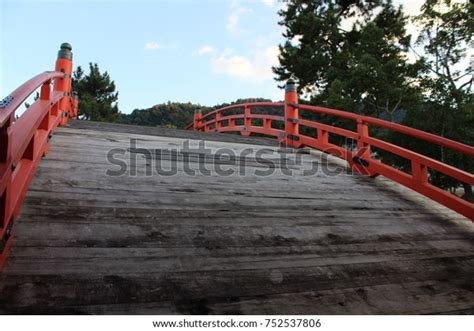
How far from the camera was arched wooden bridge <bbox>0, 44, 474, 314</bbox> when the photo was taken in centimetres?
161

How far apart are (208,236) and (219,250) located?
167mm

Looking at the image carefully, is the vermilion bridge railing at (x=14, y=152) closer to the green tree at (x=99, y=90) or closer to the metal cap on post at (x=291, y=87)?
the metal cap on post at (x=291, y=87)

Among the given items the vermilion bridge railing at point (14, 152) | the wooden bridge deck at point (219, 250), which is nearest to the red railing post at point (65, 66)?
the wooden bridge deck at point (219, 250)

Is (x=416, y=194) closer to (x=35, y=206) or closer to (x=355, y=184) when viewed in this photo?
(x=355, y=184)

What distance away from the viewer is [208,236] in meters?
2.18

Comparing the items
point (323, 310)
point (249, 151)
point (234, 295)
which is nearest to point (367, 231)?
point (323, 310)

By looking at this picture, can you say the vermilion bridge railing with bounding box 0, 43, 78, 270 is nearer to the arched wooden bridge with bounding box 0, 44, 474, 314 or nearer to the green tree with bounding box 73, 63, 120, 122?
the arched wooden bridge with bounding box 0, 44, 474, 314

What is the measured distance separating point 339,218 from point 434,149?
12695 mm

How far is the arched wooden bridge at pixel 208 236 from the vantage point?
1614 millimetres

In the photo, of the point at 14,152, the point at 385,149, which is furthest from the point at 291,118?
the point at 14,152

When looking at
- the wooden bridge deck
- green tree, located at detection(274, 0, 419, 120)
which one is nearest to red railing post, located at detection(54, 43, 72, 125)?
the wooden bridge deck

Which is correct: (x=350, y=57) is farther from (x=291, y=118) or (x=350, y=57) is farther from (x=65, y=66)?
(x=65, y=66)
